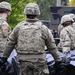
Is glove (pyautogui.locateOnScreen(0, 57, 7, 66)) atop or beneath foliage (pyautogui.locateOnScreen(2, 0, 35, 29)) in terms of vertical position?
atop

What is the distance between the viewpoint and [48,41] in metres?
7.01

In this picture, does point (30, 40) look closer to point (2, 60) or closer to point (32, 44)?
point (32, 44)

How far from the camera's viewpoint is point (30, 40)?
694 cm

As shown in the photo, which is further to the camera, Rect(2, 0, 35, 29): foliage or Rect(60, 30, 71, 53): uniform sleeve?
Rect(2, 0, 35, 29): foliage

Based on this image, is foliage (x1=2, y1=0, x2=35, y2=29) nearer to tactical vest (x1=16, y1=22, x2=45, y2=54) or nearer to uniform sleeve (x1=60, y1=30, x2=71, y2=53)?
uniform sleeve (x1=60, y1=30, x2=71, y2=53)

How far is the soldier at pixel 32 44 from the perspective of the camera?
273 inches

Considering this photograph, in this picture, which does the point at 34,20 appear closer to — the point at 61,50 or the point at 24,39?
the point at 24,39

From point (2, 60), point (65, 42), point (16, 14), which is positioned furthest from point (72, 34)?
point (16, 14)

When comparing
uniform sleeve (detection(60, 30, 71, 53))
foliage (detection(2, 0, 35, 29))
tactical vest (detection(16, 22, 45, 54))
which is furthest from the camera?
foliage (detection(2, 0, 35, 29))

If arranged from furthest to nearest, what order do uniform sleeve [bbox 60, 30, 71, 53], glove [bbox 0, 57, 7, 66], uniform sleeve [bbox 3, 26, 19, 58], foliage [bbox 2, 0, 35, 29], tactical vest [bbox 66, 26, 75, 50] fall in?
foliage [bbox 2, 0, 35, 29]
tactical vest [bbox 66, 26, 75, 50]
uniform sleeve [bbox 60, 30, 71, 53]
glove [bbox 0, 57, 7, 66]
uniform sleeve [bbox 3, 26, 19, 58]

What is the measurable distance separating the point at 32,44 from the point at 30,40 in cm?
7

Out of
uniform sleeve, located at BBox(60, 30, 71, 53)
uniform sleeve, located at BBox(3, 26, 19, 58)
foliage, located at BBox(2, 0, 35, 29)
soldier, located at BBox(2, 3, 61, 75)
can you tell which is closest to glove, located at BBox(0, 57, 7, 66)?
uniform sleeve, located at BBox(3, 26, 19, 58)

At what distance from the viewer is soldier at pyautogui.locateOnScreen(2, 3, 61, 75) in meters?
6.92

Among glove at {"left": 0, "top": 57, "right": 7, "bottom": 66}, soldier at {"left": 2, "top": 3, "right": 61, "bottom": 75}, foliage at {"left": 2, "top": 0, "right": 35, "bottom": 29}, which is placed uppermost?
soldier at {"left": 2, "top": 3, "right": 61, "bottom": 75}
